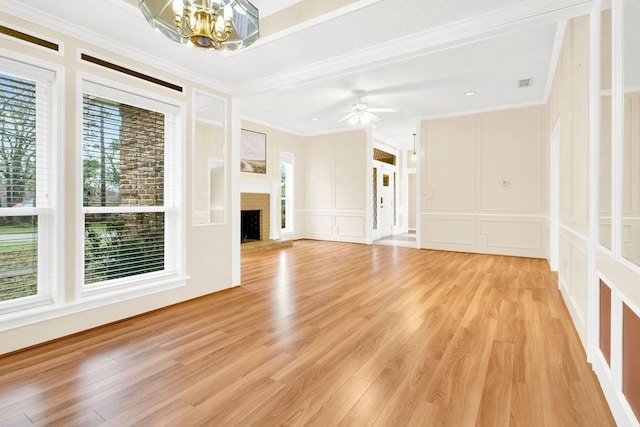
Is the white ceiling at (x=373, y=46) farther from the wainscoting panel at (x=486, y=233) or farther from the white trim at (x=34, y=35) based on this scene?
the wainscoting panel at (x=486, y=233)

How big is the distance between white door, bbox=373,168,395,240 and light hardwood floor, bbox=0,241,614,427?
537 centimetres

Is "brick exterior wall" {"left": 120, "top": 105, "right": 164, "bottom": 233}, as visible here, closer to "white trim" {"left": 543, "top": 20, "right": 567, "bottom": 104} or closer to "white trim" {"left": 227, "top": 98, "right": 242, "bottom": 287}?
"white trim" {"left": 227, "top": 98, "right": 242, "bottom": 287}

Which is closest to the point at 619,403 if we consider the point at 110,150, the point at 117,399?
the point at 117,399

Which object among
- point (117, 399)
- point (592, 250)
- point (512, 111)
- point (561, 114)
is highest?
point (512, 111)

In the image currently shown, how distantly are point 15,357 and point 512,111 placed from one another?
7.84 meters

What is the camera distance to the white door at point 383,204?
9.14 m

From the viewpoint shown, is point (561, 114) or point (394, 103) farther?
point (394, 103)

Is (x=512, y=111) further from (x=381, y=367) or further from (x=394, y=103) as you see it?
(x=381, y=367)

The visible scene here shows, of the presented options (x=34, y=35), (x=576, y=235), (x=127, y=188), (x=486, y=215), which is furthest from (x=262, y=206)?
(x=576, y=235)

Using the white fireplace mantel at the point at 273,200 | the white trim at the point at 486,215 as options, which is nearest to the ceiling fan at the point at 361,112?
the white trim at the point at 486,215

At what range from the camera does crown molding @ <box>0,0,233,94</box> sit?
2396 mm

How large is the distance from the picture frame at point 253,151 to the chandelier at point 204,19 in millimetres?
5091

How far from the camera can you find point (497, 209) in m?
6.43

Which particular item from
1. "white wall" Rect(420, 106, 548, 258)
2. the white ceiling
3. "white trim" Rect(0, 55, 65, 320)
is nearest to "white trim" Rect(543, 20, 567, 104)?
the white ceiling
